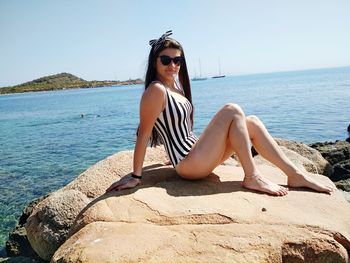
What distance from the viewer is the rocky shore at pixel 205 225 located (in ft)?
11.3

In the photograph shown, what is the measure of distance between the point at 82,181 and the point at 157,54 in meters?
2.41

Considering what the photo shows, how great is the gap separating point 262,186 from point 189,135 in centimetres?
116

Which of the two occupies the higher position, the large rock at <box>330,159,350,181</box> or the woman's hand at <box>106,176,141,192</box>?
the woman's hand at <box>106,176,141,192</box>

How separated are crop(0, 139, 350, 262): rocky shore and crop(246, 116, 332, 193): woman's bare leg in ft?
0.41

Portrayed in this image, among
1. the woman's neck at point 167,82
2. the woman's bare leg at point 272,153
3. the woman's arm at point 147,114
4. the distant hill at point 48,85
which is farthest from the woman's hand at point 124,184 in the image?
the distant hill at point 48,85

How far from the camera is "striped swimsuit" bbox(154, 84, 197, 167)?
16.0 feet

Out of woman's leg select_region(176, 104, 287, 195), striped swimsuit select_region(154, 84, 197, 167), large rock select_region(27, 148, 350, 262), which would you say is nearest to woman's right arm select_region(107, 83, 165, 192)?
striped swimsuit select_region(154, 84, 197, 167)

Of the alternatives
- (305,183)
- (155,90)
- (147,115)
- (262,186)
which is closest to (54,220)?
(147,115)

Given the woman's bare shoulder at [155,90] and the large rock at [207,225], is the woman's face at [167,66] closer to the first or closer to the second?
the woman's bare shoulder at [155,90]

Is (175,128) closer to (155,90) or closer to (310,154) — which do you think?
(155,90)

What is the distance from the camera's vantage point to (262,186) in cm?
463

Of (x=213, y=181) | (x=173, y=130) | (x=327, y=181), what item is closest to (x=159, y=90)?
(x=173, y=130)

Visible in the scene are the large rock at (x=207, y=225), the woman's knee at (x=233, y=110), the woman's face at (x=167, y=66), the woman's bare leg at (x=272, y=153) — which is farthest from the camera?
the woman's face at (x=167, y=66)

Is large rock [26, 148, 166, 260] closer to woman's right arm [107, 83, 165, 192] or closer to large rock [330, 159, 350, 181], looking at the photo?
woman's right arm [107, 83, 165, 192]
